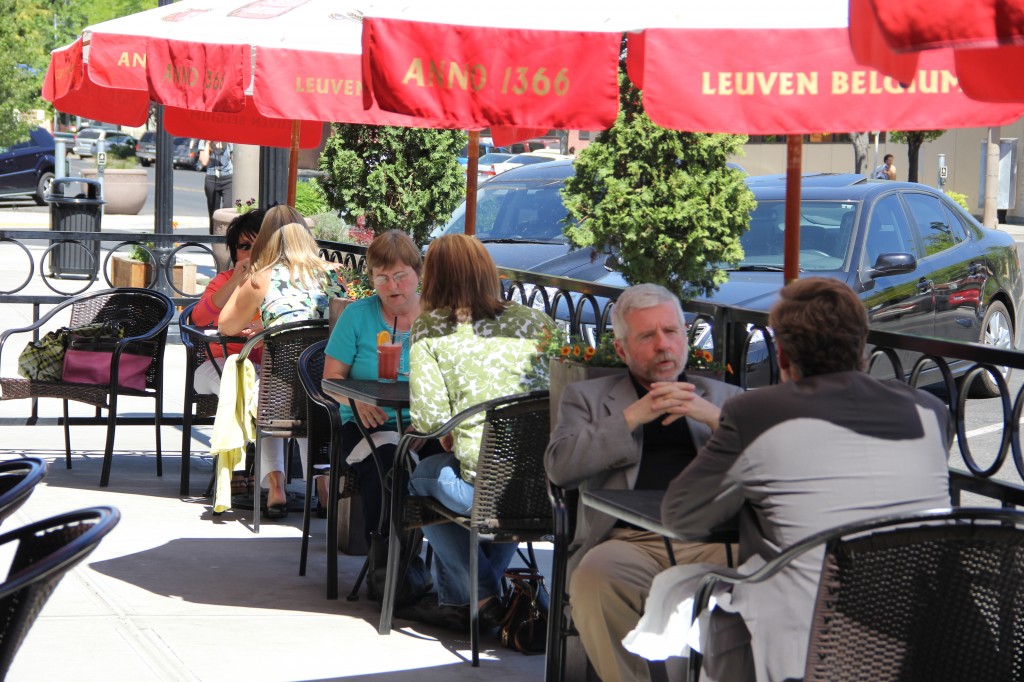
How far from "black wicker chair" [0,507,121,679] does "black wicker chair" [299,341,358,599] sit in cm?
276

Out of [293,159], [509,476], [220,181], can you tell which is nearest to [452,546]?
[509,476]

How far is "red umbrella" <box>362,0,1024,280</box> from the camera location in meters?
4.00

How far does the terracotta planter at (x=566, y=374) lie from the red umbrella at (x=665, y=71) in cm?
75

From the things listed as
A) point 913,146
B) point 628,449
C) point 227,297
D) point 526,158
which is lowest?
point 628,449

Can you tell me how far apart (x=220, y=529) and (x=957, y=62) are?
442 centimetres

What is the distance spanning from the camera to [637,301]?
162 inches

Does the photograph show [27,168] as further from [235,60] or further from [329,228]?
[235,60]

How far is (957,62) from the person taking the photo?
3.51 m

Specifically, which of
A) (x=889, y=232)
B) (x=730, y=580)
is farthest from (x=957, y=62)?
(x=889, y=232)

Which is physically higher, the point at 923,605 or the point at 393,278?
the point at 393,278

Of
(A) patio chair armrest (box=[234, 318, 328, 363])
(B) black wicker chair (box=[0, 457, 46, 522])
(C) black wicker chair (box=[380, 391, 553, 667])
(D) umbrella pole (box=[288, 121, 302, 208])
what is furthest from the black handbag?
(D) umbrella pole (box=[288, 121, 302, 208])

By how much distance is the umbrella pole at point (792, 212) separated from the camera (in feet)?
16.2

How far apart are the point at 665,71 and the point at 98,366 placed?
4.63 metres

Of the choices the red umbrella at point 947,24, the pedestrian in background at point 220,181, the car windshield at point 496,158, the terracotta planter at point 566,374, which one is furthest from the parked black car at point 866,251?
the car windshield at point 496,158
